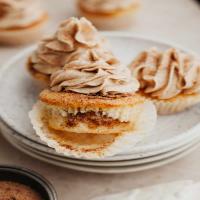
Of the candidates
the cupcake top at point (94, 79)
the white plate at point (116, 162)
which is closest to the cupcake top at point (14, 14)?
the cupcake top at point (94, 79)

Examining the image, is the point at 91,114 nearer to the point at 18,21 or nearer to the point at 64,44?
the point at 64,44

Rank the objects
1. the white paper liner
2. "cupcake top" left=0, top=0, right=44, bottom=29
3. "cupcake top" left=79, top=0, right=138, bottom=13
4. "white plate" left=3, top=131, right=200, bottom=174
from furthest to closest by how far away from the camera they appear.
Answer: "cupcake top" left=79, top=0, right=138, bottom=13
"cupcake top" left=0, top=0, right=44, bottom=29
the white paper liner
"white plate" left=3, top=131, right=200, bottom=174

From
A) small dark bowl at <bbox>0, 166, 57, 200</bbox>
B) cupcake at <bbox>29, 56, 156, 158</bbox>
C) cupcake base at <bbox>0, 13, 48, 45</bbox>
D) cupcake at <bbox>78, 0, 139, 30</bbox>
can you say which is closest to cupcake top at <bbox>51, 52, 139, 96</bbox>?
cupcake at <bbox>29, 56, 156, 158</bbox>

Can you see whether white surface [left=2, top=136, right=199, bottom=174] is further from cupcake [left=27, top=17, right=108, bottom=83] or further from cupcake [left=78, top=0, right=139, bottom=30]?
cupcake [left=78, top=0, right=139, bottom=30]

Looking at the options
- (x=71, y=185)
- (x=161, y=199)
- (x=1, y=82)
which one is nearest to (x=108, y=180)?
(x=71, y=185)

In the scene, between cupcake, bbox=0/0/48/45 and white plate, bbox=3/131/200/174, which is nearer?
white plate, bbox=3/131/200/174

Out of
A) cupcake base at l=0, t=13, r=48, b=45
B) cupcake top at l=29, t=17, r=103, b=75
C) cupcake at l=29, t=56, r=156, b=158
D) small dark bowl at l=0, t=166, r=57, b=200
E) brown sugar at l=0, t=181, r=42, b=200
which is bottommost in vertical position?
brown sugar at l=0, t=181, r=42, b=200

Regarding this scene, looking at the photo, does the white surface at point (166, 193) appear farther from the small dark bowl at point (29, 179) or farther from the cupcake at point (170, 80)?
the cupcake at point (170, 80)

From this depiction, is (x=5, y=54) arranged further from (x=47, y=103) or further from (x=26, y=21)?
(x=47, y=103)
